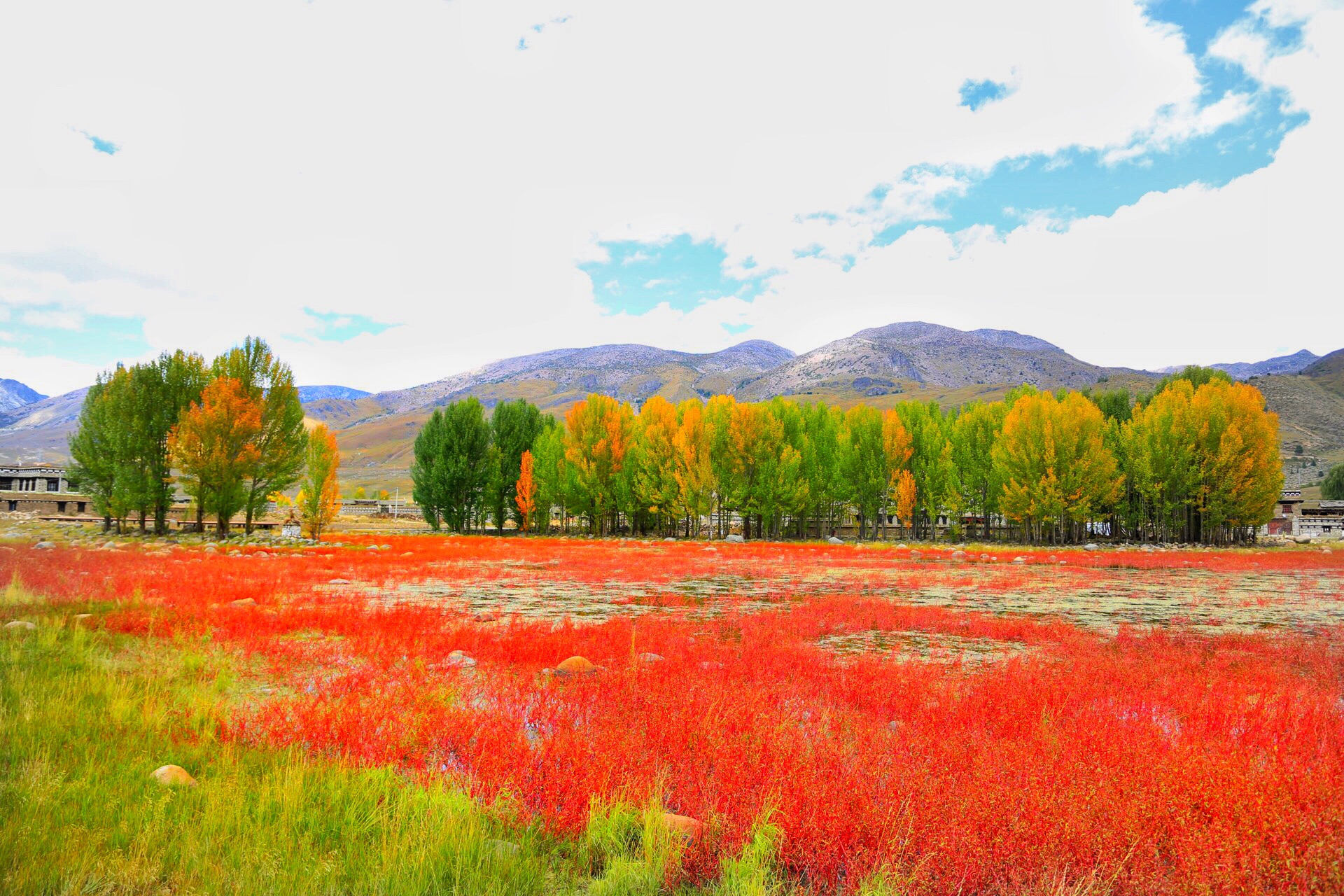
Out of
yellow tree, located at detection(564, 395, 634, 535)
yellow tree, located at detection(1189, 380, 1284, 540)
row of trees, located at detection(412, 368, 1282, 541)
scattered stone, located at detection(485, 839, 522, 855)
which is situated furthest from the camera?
yellow tree, located at detection(564, 395, 634, 535)

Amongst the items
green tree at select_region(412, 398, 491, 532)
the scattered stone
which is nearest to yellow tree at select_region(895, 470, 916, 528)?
green tree at select_region(412, 398, 491, 532)

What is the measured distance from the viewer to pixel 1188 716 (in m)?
5.88

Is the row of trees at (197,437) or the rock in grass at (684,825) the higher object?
the row of trees at (197,437)

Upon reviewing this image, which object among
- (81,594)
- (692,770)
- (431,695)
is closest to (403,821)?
(692,770)

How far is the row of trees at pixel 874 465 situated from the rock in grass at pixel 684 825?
1936 inches

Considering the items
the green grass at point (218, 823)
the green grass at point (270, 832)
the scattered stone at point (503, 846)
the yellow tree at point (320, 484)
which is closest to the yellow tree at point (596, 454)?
the yellow tree at point (320, 484)

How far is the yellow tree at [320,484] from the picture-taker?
40.0 meters

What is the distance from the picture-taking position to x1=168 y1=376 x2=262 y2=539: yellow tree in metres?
32.7

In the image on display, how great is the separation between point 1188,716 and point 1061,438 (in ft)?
169

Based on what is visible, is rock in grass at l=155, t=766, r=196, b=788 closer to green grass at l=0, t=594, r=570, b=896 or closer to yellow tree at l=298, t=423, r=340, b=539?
green grass at l=0, t=594, r=570, b=896

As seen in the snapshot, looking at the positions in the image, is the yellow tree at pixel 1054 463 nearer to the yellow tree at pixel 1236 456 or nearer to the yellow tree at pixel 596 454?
the yellow tree at pixel 1236 456

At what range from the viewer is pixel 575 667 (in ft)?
25.0

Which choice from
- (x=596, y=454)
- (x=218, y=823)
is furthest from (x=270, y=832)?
(x=596, y=454)

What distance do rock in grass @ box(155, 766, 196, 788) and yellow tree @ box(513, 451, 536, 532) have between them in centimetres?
5640
